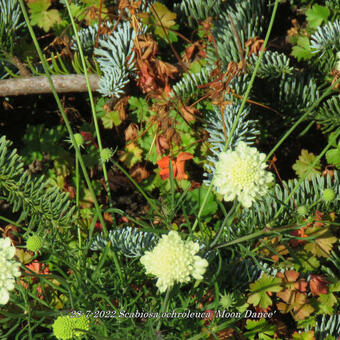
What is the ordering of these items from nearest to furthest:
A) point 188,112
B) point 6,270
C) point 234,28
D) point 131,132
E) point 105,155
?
point 6,270 < point 105,155 < point 234,28 < point 188,112 < point 131,132

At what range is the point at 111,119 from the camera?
1375mm

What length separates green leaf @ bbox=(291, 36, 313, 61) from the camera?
1278mm

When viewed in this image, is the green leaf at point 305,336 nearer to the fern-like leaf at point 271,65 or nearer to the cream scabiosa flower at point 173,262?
the cream scabiosa flower at point 173,262

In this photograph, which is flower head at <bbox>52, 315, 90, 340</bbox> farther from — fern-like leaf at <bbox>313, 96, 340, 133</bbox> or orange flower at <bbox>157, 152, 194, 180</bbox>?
fern-like leaf at <bbox>313, 96, 340, 133</bbox>

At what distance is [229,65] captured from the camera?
116 cm

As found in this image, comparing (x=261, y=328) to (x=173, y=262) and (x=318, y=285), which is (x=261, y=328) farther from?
(x=173, y=262)

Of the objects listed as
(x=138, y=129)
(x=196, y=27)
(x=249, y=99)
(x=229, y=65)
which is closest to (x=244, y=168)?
(x=229, y=65)

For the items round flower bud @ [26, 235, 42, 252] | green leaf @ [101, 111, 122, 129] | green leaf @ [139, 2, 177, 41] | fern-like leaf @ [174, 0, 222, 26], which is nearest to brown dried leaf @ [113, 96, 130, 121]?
green leaf @ [101, 111, 122, 129]

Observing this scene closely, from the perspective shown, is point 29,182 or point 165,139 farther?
point 165,139

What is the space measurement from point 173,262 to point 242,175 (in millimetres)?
222

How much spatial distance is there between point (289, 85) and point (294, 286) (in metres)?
0.60

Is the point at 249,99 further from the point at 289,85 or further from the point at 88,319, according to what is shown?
the point at 88,319

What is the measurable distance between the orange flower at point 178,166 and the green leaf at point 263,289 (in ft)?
1.38

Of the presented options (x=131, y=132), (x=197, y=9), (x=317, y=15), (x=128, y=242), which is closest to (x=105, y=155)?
(x=128, y=242)
